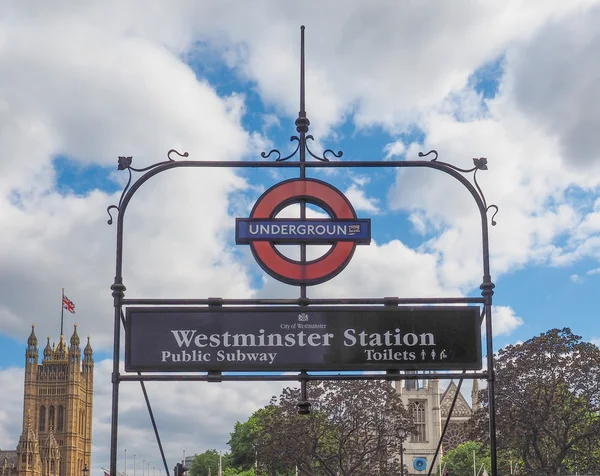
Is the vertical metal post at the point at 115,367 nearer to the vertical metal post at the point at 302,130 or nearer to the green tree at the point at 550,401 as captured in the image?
the vertical metal post at the point at 302,130

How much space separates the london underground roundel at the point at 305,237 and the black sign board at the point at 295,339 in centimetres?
58

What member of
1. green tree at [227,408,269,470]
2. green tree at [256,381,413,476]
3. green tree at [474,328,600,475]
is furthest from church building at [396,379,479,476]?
green tree at [474,328,600,475]

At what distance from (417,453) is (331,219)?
432ft

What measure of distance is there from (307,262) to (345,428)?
40.9m

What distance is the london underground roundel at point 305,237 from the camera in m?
12.8

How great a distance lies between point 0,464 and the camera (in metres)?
170

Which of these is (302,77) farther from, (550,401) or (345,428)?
(345,428)

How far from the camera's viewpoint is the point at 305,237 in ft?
42.0

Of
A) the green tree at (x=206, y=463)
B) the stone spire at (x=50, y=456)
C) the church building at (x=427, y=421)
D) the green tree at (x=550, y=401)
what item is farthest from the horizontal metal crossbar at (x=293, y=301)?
the stone spire at (x=50, y=456)

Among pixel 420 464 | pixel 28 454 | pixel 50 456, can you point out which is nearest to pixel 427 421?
pixel 420 464

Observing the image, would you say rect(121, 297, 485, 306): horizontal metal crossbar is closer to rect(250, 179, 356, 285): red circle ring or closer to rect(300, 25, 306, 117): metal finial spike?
rect(250, 179, 356, 285): red circle ring

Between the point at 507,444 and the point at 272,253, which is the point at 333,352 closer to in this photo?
the point at 272,253

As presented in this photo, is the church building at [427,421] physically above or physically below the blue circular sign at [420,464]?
above

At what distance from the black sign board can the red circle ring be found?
1.78 feet
